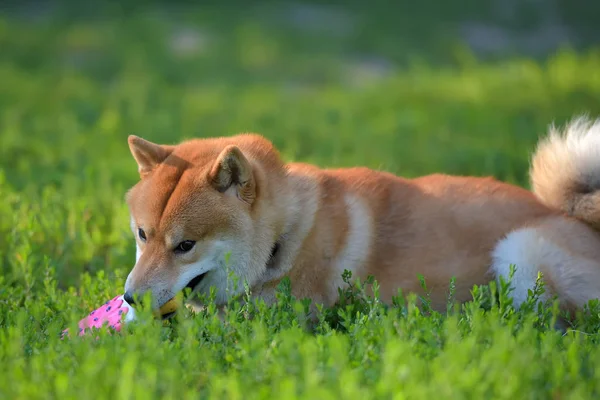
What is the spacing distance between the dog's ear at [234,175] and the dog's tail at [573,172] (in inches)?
73.2

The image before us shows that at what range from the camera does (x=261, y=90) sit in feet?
35.9

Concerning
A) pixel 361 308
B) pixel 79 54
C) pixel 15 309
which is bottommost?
pixel 79 54

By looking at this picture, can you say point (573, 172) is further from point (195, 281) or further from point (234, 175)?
point (195, 281)

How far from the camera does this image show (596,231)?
471 centimetres

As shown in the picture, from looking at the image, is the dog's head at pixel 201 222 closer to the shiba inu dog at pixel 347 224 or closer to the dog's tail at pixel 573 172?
the shiba inu dog at pixel 347 224

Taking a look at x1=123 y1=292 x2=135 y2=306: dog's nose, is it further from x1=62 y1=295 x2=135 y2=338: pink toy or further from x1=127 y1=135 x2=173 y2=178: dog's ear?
x1=127 y1=135 x2=173 y2=178: dog's ear

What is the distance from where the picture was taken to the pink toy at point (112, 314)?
409 cm

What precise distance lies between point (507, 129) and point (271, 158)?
17.9ft

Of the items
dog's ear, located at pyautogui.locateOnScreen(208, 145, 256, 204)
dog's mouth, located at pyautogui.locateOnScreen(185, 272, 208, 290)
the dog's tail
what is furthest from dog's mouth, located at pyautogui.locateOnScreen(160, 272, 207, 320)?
the dog's tail

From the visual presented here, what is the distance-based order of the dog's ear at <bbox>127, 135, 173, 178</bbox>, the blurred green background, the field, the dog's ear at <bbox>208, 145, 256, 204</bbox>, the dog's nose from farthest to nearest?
the blurred green background < the dog's ear at <bbox>127, 135, 173, 178</bbox> < the dog's ear at <bbox>208, 145, 256, 204</bbox> < the dog's nose < the field

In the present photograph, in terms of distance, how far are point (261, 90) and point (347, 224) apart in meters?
6.63

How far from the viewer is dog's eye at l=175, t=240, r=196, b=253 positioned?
13.5 ft

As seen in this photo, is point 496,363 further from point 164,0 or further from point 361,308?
point 164,0

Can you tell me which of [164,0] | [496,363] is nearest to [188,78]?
[164,0]
